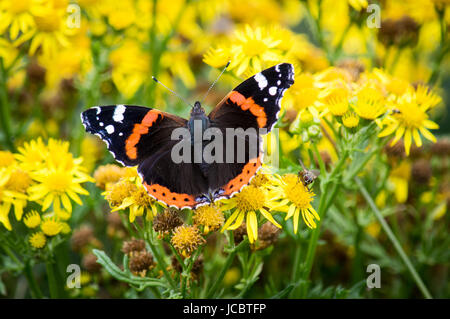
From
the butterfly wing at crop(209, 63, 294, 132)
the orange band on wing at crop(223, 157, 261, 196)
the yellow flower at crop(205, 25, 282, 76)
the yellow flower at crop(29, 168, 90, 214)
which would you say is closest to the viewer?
the orange band on wing at crop(223, 157, 261, 196)

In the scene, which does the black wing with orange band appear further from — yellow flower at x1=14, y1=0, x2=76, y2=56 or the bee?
yellow flower at x1=14, y1=0, x2=76, y2=56

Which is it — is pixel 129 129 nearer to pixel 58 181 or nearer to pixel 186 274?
pixel 58 181

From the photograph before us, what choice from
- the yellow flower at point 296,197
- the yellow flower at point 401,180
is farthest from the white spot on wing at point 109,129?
the yellow flower at point 401,180

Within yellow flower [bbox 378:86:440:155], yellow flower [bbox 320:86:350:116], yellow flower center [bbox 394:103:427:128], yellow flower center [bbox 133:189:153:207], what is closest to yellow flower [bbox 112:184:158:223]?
yellow flower center [bbox 133:189:153:207]

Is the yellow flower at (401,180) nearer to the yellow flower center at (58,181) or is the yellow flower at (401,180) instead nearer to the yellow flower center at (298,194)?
the yellow flower center at (298,194)
